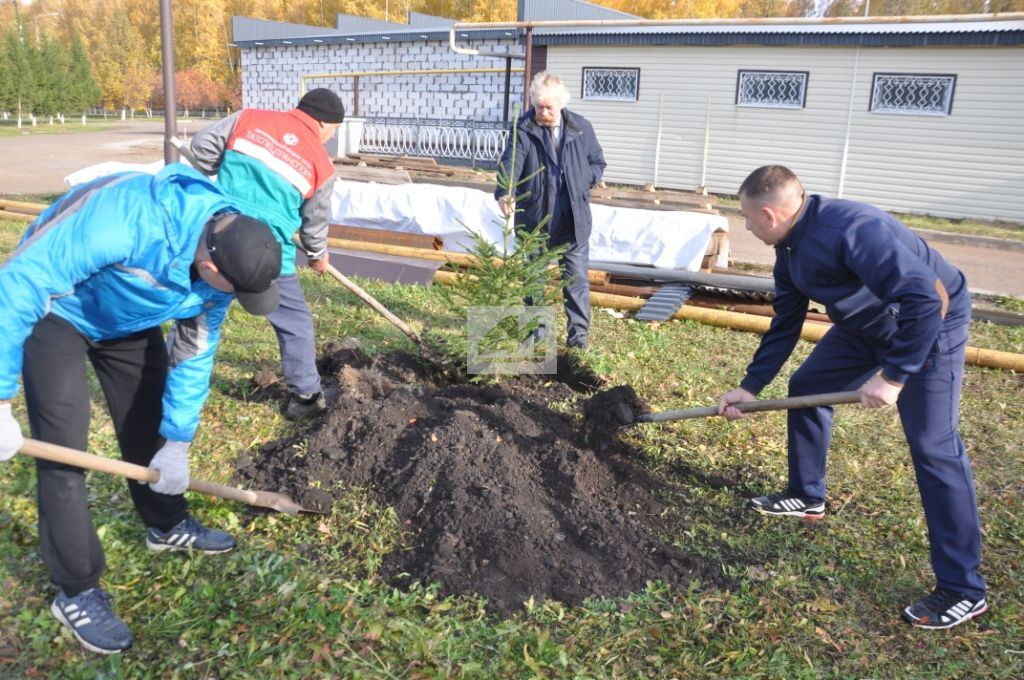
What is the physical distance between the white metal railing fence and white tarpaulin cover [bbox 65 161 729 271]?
11.8m

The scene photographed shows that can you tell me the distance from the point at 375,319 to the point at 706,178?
43.6 ft

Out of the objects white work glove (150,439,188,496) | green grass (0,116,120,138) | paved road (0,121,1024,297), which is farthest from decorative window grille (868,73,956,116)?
green grass (0,116,120,138)

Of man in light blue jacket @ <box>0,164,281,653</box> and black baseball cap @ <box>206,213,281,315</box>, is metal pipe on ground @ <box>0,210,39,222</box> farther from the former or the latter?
black baseball cap @ <box>206,213,281,315</box>

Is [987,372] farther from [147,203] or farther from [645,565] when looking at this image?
[147,203]

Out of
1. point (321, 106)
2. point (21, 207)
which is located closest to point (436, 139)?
point (21, 207)

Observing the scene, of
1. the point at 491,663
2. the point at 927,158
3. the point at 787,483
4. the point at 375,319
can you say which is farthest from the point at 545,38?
the point at 491,663

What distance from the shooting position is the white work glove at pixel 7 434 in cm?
246

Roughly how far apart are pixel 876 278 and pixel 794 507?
1.45 metres

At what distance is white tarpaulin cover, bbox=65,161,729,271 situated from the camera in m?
8.45

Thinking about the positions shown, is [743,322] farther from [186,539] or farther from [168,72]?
[168,72]

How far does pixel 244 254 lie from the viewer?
250 centimetres

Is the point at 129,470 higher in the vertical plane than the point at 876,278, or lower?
lower

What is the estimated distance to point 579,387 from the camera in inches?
216

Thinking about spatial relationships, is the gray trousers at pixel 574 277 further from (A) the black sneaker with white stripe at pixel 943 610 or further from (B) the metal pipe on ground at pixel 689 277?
(A) the black sneaker with white stripe at pixel 943 610
